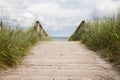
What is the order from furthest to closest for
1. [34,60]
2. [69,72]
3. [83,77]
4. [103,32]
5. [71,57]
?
[103,32] → [71,57] → [34,60] → [69,72] → [83,77]

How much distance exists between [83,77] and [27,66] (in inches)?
62.6

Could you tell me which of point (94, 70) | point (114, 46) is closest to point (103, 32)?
point (114, 46)

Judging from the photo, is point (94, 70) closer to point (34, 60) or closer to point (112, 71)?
point (112, 71)

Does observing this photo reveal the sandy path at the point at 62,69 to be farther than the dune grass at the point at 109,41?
No

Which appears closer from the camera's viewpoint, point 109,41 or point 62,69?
point 62,69

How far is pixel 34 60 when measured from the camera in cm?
804

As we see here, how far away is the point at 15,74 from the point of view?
6.34 m

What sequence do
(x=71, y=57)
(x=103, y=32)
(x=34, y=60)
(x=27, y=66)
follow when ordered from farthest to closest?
(x=103, y=32)
(x=71, y=57)
(x=34, y=60)
(x=27, y=66)

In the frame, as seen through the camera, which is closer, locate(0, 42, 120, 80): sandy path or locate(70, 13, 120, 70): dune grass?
locate(0, 42, 120, 80): sandy path

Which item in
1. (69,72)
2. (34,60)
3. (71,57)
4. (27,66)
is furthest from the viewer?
(71,57)

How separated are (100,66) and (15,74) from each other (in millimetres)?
1871

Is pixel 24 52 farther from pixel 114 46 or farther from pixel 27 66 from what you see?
pixel 114 46

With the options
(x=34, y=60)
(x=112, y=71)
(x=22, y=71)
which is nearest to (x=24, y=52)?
(x=34, y=60)

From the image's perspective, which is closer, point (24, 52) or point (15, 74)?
point (15, 74)
